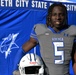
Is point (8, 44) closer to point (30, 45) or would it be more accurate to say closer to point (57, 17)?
point (30, 45)

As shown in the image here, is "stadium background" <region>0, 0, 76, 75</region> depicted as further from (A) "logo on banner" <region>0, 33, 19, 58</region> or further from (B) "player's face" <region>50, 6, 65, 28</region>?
(B) "player's face" <region>50, 6, 65, 28</region>

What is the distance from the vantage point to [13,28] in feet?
15.3

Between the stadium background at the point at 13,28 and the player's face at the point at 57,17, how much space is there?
7.67ft

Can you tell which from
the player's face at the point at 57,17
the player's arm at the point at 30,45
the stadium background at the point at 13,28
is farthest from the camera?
the stadium background at the point at 13,28

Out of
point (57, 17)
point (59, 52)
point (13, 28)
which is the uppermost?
point (57, 17)

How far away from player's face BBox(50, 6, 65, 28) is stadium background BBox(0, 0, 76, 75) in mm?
2339

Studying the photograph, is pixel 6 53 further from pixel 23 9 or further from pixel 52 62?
pixel 52 62

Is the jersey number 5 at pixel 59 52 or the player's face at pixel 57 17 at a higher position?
the player's face at pixel 57 17

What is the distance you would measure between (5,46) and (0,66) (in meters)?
0.36

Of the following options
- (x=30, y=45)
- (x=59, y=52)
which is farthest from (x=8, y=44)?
(x=59, y=52)

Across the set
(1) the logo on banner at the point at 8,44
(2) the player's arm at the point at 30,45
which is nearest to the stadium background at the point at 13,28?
(1) the logo on banner at the point at 8,44

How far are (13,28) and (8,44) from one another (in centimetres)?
30

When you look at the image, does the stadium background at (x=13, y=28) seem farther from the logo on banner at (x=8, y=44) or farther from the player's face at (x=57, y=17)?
the player's face at (x=57, y=17)

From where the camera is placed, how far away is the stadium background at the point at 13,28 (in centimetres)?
456
